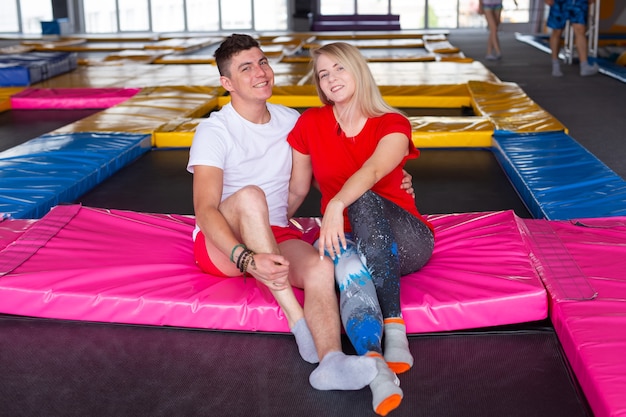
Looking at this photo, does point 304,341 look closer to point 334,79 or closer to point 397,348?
point 397,348

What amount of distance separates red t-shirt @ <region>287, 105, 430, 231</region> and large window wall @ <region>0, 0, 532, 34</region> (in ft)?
51.0

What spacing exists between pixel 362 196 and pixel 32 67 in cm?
593

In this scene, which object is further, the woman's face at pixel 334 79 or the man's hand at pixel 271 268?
the woman's face at pixel 334 79

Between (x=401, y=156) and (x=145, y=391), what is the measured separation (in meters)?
0.94

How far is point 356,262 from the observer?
1.93 m

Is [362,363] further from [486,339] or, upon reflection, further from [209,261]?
[209,261]

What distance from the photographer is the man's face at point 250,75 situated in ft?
7.05

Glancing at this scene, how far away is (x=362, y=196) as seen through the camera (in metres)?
1.97

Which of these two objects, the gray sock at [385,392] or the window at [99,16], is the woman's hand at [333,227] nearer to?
the gray sock at [385,392]

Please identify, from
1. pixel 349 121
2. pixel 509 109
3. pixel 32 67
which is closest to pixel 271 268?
pixel 349 121

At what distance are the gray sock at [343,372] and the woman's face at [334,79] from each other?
0.76 meters

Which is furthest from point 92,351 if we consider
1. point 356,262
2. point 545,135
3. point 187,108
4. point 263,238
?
point 187,108

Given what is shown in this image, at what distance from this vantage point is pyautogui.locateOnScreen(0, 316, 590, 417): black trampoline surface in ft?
5.54

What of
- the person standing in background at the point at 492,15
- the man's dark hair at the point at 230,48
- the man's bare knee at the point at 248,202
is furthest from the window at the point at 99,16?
the man's bare knee at the point at 248,202
